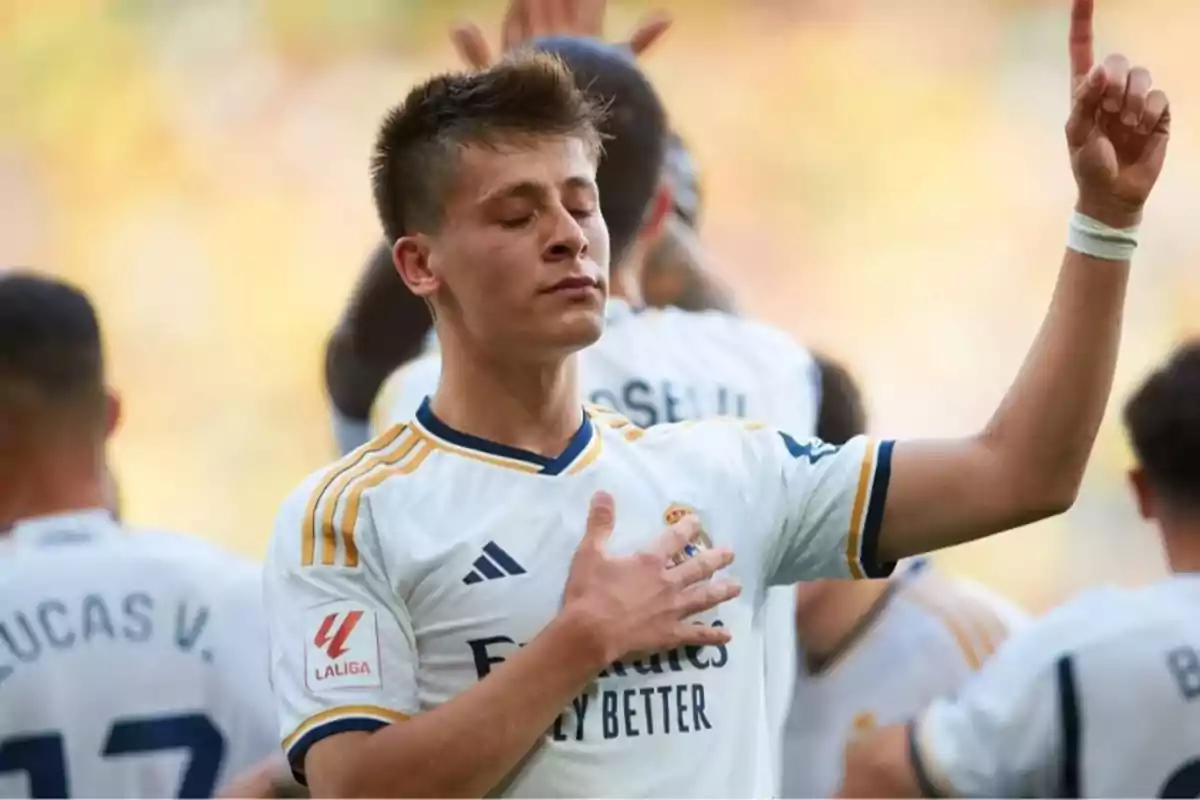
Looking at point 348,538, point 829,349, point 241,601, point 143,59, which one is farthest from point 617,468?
point 143,59

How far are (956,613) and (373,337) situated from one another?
106 centimetres

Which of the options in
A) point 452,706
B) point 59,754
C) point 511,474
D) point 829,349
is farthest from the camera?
point 829,349

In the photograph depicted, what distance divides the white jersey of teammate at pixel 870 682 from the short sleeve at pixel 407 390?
85 cm

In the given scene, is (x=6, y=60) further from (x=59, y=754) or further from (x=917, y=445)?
(x=917, y=445)

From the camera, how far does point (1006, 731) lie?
218 centimetres

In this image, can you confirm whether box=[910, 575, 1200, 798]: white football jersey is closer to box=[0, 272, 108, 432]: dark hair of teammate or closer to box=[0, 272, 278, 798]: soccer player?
box=[0, 272, 278, 798]: soccer player

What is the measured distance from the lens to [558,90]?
58.8 inches

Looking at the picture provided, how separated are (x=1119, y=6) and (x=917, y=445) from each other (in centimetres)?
332

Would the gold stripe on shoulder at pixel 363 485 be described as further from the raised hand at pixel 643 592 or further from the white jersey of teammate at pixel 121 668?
the white jersey of teammate at pixel 121 668

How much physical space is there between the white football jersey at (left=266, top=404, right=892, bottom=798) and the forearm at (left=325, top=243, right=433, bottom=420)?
109 centimetres

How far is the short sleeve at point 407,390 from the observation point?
2.01m

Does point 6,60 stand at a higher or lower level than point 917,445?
higher

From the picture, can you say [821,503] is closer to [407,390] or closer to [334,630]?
[334,630]

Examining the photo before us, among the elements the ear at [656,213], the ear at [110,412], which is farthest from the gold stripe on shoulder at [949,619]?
the ear at [110,412]
